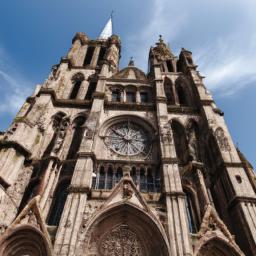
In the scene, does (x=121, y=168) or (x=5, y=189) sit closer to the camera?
(x=5, y=189)

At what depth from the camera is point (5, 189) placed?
9.95 m

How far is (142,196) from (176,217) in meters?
1.65

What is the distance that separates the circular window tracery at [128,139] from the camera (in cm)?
1389

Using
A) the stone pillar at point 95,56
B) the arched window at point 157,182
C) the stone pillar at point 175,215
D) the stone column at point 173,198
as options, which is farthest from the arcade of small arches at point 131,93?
the stone pillar at point 175,215

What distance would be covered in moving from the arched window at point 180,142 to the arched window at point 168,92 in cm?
294

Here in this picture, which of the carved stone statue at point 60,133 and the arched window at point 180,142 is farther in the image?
the arched window at point 180,142

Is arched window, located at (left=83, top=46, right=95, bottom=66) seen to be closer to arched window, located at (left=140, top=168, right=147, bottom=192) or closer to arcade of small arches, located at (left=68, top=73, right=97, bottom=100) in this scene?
arcade of small arches, located at (left=68, top=73, right=97, bottom=100)

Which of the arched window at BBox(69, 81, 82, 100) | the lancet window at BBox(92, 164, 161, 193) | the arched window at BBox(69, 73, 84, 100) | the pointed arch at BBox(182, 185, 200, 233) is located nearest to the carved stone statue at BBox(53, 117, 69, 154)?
the lancet window at BBox(92, 164, 161, 193)

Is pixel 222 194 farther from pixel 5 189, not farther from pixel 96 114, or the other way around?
pixel 5 189

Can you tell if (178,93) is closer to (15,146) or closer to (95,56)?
(95,56)

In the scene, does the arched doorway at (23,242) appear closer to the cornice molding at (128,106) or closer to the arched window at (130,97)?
the cornice molding at (128,106)

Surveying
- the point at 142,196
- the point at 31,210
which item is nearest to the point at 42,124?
the point at 31,210

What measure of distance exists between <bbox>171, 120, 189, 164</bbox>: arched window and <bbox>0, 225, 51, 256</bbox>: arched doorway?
836cm

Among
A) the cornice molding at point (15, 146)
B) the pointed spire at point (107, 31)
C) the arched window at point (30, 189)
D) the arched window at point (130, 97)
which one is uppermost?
the pointed spire at point (107, 31)
